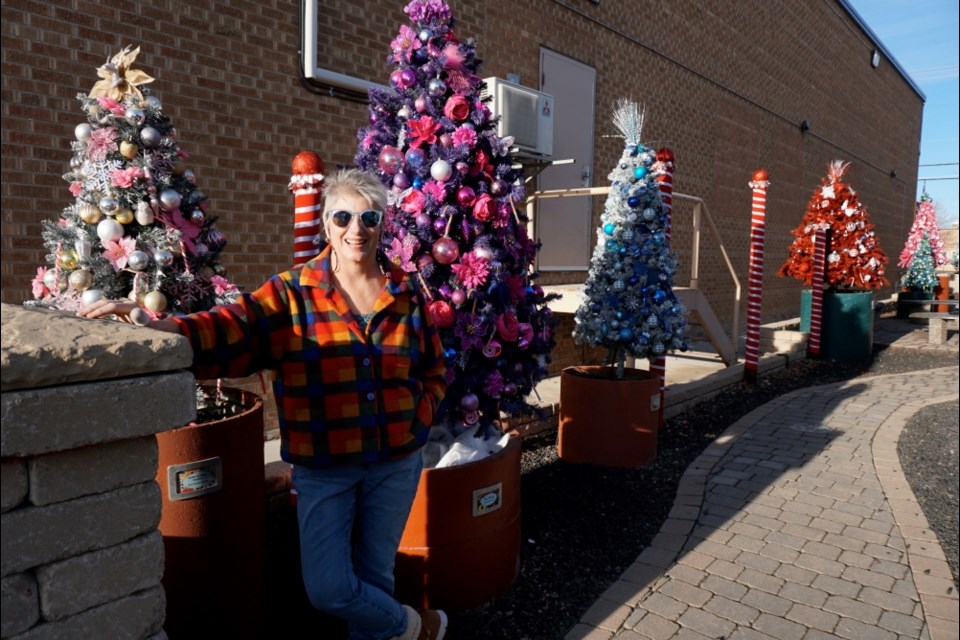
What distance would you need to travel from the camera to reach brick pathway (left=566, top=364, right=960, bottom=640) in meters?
3.22

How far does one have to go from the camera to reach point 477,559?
130 inches

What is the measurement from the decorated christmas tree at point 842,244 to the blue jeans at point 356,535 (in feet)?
33.4

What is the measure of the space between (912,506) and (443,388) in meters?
3.72

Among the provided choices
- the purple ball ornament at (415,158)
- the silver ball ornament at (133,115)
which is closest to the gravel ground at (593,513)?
the purple ball ornament at (415,158)

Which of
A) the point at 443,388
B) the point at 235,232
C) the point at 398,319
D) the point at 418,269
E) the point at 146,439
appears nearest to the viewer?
the point at 146,439

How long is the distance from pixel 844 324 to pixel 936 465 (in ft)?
18.5

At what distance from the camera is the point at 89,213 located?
2803mm

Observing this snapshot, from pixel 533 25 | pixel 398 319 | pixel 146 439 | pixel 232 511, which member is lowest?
pixel 232 511

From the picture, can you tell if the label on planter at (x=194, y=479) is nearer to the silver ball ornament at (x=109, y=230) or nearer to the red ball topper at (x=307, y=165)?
the silver ball ornament at (x=109, y=230)

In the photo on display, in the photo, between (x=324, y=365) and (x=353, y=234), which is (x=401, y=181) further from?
(x=324, y=365)

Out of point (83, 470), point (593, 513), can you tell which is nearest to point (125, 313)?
point (83, 470)

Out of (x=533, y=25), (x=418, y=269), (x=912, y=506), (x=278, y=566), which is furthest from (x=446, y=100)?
(x=533, y=25)

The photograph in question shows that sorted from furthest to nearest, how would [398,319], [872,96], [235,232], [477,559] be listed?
[872,96] < [235,232] < [477,559] < [398,319]

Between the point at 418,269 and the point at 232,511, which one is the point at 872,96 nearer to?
the point at 418,269
